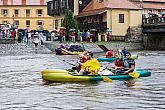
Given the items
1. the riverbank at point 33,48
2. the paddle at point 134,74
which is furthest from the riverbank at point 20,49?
the paddle at point 134,74

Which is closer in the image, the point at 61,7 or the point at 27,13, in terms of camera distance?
the point at 61,7

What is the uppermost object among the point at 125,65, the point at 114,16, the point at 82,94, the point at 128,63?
the point at 114,16

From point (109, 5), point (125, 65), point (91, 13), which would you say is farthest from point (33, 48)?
point (125, 65)

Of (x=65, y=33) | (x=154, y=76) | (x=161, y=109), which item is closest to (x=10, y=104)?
(x=161, y=109)

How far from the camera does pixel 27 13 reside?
97875 mm

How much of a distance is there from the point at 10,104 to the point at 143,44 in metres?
47.2

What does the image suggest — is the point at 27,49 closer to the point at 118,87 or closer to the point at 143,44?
the point at 143,44

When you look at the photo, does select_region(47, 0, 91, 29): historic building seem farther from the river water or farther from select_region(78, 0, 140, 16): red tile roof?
the river water

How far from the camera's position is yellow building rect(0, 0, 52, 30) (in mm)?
97375

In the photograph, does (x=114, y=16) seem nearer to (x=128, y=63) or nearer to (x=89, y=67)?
(x=128, y=63)

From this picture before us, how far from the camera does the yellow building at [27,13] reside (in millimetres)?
97375

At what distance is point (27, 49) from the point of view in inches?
1919

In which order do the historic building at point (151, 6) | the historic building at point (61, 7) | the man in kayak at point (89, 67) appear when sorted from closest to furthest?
the man in kayak at point (89, 67) < the historic building at point (151, 6) < the historic building at point (61, 7)

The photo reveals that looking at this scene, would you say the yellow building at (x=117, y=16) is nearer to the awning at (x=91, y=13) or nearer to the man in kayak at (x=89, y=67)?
the awning at (x=91, y=13)
